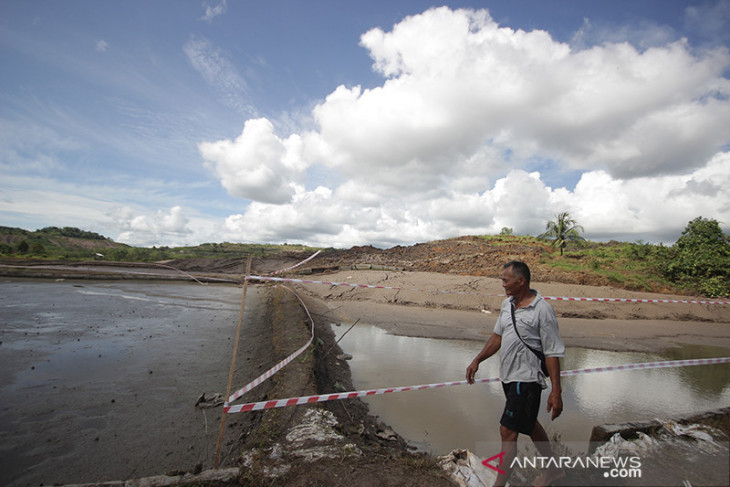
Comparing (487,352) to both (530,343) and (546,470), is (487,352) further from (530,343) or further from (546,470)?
(546,470)

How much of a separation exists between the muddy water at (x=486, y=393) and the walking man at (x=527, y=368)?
1455mm

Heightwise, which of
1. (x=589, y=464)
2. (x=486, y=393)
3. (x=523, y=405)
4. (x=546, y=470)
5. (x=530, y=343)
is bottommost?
(x=486, y=393)

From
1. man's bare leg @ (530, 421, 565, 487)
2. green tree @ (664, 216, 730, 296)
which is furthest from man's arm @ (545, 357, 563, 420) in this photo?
green tree @ (664, 216, 730, 296)

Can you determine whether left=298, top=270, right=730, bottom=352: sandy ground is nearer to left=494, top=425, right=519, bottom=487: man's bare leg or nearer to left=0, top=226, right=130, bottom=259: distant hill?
left=494, top=425, right=519, bottom=487: man's bare leg

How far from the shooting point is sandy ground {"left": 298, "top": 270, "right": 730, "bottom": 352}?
32.0 ft

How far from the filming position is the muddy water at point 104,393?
3.42 metres

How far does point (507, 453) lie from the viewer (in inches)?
103

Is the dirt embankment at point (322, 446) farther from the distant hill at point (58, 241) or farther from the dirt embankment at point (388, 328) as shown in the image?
the distant hill at point (58, 241)

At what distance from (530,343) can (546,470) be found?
1023mm

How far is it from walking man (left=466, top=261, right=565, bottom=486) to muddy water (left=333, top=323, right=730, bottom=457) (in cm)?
146

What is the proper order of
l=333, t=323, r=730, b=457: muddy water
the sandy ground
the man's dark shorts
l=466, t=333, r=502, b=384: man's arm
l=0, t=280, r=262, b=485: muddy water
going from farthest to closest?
the sandy ground
l=333, t=323, r=730, b=457: muddy water
l=0, t=280, r=262, b=485: muddy water
l=466, t=333, r=502, b=384: man's arm
the man's dark shorts

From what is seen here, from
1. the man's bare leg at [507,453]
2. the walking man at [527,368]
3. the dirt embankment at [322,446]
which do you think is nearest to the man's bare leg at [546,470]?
the walking man at [527,368]

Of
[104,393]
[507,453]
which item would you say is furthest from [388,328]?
[507,453]

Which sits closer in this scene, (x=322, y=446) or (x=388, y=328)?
(x=322, y=446)
